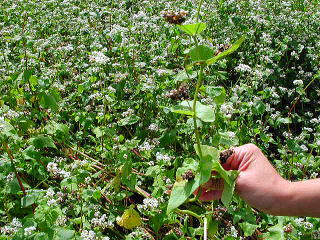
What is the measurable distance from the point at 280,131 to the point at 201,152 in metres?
1.92

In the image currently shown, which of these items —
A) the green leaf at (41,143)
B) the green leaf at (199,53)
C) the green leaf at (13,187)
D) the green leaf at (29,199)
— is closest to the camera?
the green leaf at (199,53)

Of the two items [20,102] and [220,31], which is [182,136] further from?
[220,31]

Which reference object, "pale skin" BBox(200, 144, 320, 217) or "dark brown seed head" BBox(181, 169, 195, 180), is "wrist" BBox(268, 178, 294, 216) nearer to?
"pale skin" BBox(200, 144, 320, 217)

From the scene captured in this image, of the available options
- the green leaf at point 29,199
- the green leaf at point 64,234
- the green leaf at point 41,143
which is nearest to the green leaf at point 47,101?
the green leaf at point 41,143

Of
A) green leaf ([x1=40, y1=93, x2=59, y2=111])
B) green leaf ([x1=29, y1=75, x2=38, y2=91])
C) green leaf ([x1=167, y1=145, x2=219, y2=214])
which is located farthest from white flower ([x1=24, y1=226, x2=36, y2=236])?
green leaf ([x1=29, y1=75, x2=38, y2=91])

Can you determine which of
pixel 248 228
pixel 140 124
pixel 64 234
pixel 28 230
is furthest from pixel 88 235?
pixel 140 124

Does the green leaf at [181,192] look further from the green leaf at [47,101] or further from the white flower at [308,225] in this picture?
the green leaf at [47,101]

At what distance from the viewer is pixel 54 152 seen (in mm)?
2910

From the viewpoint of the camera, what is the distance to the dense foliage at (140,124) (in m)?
2.04

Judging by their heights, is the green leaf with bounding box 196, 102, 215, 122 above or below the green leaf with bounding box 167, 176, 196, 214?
above

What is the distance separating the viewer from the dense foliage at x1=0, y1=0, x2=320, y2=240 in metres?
2.04

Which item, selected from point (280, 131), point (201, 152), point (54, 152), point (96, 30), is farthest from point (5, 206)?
point (96, 30)

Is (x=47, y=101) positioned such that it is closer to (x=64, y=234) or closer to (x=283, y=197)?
(x=64, y=234)

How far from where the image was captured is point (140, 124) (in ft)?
9.63
